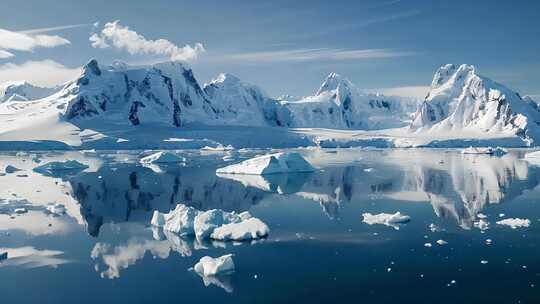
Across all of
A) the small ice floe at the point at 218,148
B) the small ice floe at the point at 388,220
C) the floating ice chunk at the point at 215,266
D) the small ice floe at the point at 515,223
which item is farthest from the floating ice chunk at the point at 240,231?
the small ice floe at the point at 218,148

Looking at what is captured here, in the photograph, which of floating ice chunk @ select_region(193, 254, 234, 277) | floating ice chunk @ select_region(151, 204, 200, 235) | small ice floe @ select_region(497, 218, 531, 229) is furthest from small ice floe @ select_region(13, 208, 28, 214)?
small ice floe @ select_region(497, 218, 531, 229)

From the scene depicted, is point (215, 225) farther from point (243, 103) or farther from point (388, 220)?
point (243, 103)

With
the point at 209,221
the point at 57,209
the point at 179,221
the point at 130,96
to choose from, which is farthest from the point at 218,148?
the point at 209,221

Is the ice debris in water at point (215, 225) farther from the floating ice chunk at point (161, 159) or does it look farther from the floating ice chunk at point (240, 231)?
the floating ice chunk at point (161, 159)

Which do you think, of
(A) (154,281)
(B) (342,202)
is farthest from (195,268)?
(B) (342,202)

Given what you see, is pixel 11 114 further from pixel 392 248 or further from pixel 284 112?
pixel 392 248
